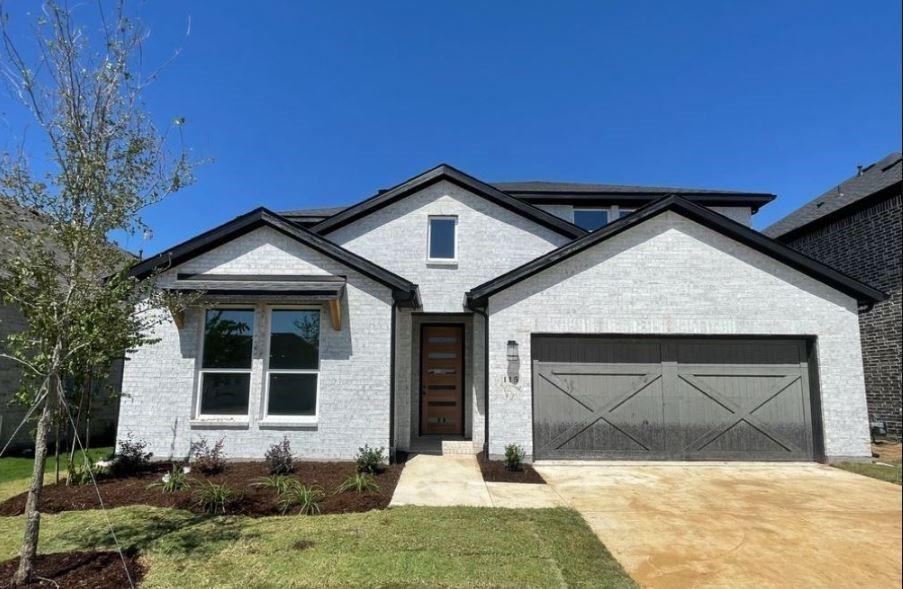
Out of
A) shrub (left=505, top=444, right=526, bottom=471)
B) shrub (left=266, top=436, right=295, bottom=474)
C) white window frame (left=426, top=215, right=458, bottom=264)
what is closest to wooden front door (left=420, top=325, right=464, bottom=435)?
white window frame (left=426, top=215, right=458, bottom=264)

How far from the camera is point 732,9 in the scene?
687cm

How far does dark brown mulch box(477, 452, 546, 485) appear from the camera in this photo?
307 inches

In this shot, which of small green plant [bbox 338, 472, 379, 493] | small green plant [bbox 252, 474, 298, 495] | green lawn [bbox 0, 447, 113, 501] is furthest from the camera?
green lawn [bbox 0, 447, 113, 501]

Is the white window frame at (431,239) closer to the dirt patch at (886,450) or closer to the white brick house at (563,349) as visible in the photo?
the white brick house at (563,349)

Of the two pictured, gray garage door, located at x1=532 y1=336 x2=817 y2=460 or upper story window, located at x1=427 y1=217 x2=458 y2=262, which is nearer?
gray garage door, located at x1=532 y1=336 x2=817 y2=460

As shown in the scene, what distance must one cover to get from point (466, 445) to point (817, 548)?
20.4ft

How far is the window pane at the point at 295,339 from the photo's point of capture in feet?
29.9

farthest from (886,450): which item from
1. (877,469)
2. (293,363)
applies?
(293,363)

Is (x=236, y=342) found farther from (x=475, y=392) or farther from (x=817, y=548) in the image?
(x=817, y=548)

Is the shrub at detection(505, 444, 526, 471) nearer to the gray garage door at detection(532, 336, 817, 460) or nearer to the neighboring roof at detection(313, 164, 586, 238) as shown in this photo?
the gray garage door at detection(532, 336, 817, 460)

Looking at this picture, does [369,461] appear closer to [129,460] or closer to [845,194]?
[129,460]

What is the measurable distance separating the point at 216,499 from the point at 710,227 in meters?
9.79

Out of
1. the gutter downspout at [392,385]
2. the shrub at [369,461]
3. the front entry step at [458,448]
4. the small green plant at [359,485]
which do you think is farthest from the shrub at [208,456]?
the front entry step at [458,448]

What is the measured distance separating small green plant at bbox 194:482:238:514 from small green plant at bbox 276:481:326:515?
0.63 meters
